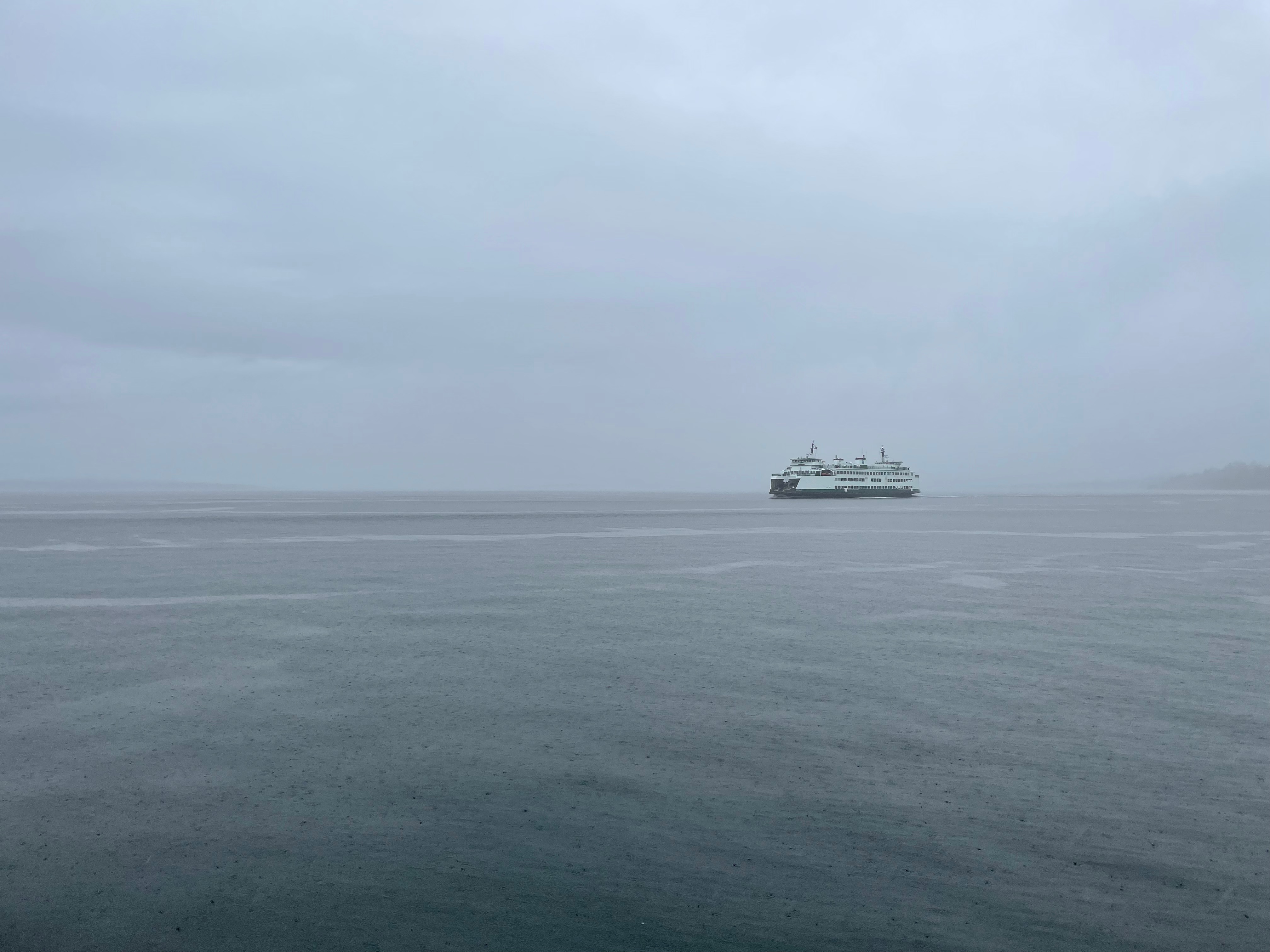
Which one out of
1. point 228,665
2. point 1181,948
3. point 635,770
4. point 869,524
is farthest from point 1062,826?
point 869,524

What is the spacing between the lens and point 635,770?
18.6 m

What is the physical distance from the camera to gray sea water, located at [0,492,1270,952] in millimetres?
12859

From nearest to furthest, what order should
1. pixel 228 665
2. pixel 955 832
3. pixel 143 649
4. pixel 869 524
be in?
pixel 955 832
pixel 228 665
pixel 143 649
pixel 869 524

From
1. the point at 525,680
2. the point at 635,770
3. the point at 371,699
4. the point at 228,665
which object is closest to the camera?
the point at 635,770

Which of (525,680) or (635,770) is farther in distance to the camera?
(525,680)

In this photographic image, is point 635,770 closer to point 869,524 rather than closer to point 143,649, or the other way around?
point 143,649

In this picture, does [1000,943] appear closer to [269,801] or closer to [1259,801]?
[1259,801]

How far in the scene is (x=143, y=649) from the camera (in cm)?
3127

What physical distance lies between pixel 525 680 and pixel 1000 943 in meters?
16.5

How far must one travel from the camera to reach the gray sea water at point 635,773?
42.2ft

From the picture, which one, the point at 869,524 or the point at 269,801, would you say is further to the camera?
the point at 869,524

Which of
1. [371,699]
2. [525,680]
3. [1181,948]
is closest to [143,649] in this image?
[371,699]

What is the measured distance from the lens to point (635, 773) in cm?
1850

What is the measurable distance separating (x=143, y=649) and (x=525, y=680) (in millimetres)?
14594
